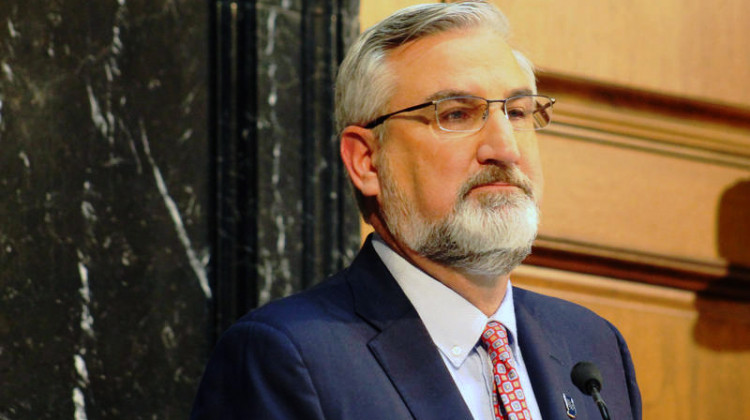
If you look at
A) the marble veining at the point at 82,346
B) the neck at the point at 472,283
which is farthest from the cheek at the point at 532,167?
the marble veining at the point at 82,346

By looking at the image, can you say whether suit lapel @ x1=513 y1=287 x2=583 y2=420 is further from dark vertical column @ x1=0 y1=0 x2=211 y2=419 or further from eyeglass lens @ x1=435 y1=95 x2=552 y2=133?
dark vertical column @ x1=0 y1=0 x2=211 y2=419

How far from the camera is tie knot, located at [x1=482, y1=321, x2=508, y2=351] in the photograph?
1.72m

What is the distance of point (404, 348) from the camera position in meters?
1.67

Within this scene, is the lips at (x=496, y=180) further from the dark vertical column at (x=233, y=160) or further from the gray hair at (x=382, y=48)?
the dark vertical column at (x=233, y=160)

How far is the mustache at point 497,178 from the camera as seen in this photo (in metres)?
1.73

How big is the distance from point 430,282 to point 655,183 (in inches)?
35.5

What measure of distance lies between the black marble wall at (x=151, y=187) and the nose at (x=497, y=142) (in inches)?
16.5

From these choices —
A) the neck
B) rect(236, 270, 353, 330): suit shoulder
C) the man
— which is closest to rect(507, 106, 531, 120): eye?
the man

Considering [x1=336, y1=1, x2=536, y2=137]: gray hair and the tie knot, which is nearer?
the tie knot

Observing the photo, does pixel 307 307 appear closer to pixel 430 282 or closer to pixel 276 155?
pixel 430 282

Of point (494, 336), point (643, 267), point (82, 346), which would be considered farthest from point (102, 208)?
point (643, 267)

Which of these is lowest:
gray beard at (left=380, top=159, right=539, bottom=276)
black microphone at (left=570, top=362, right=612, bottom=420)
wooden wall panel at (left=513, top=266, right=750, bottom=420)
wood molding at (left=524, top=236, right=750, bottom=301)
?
wooden wall panel at (left=513, top=266, right=750, bottom=420)

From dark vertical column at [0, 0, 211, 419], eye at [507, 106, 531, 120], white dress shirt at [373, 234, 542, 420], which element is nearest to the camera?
white dress shirt at [373, 234, 542, 420]

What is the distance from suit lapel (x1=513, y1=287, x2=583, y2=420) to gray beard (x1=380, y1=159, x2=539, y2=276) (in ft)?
0.40
